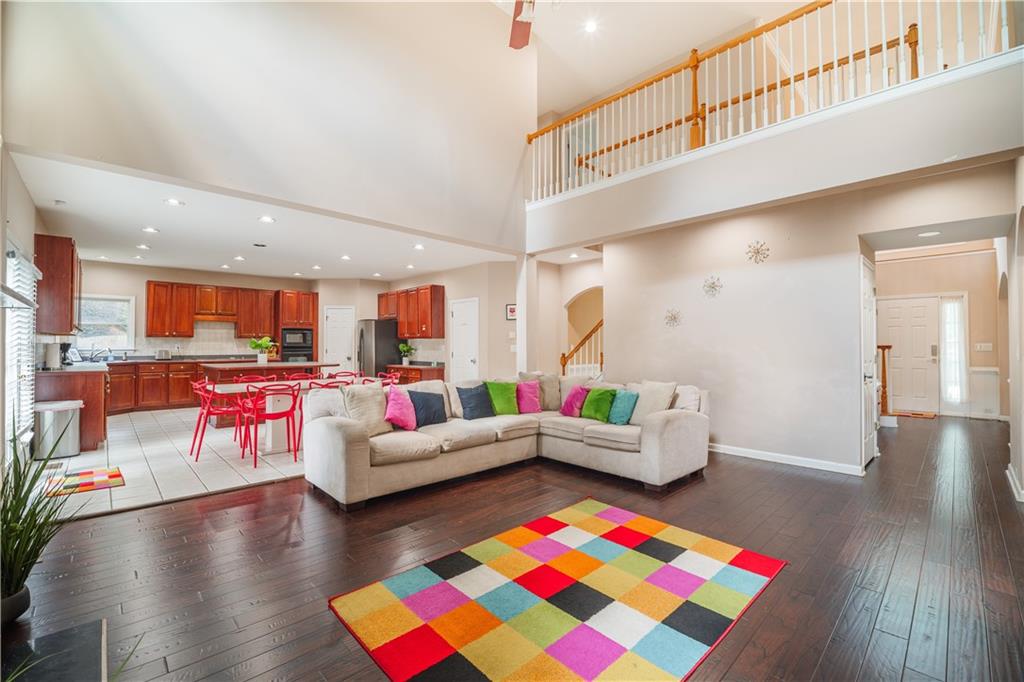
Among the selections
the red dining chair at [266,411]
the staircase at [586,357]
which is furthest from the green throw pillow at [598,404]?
the red dining chair at [266,411]

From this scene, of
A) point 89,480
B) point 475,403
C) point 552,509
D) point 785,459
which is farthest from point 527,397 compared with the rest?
point 89,480

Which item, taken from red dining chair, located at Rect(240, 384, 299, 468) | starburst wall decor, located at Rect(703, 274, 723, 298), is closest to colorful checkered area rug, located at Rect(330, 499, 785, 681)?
red dining chair, located at Rect(240, 384, 299, 468)

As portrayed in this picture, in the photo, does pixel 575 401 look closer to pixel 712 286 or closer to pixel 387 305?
pixel 712 286

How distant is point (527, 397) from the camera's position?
530cm

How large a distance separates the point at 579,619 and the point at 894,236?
191 inches

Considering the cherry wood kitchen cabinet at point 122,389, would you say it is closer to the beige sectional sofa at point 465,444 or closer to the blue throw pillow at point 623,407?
the beige sectional sofa at point 465,444

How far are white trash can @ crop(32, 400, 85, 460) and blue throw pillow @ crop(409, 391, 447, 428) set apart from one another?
367cm

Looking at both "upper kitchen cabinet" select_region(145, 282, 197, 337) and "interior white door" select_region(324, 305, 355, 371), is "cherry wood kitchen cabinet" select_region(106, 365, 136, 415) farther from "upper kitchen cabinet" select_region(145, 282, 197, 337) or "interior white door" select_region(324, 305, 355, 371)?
"interior white door" select_region(324, 305, 355, 371)

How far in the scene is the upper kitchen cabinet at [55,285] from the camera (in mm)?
4891

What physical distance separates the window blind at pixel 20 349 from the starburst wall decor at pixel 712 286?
6.58 meters

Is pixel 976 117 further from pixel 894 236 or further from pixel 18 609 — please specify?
pixel 18 609

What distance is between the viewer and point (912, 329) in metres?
8.28

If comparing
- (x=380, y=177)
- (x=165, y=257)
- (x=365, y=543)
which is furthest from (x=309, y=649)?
(x=165, y=257)

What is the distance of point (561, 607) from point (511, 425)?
8.11ft
